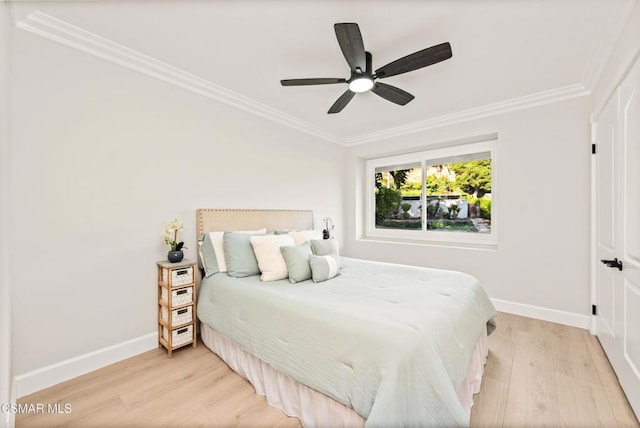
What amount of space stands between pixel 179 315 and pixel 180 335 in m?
0.17

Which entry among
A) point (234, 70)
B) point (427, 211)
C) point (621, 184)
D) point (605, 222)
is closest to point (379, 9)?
point (234, 70)

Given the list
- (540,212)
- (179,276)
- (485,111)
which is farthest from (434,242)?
(179,276)

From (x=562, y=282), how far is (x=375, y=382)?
2902 millimetres

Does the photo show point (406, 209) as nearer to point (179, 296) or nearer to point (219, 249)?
point (219, 249)

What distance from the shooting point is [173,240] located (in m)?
2.42

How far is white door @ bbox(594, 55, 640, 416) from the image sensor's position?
1.59 m

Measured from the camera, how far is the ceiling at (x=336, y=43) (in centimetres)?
172

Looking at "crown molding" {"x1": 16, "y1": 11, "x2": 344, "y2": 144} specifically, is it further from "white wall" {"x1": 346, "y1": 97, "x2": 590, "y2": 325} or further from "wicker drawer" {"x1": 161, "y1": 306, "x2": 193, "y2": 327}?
"white wall" {"x1": 346, "y1": 97, "x2": 590, "y2": 325}

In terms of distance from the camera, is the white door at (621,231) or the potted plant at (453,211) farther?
the potted plant at (453,211)

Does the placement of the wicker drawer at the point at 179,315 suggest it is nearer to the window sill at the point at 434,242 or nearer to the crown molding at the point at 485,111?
the window sill at the point at 434,242

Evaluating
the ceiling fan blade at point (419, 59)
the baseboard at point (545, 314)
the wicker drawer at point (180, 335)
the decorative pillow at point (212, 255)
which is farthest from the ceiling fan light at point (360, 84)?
the baseboard at point (545, 314)

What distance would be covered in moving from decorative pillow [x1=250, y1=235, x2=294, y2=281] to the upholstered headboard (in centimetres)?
53


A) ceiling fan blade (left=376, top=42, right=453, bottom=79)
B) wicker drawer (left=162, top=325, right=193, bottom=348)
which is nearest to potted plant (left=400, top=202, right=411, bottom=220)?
ceiling fan blade (left=376, top=42, right=453, bottom=79)

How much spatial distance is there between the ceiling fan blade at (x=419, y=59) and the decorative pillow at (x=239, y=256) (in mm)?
1856
